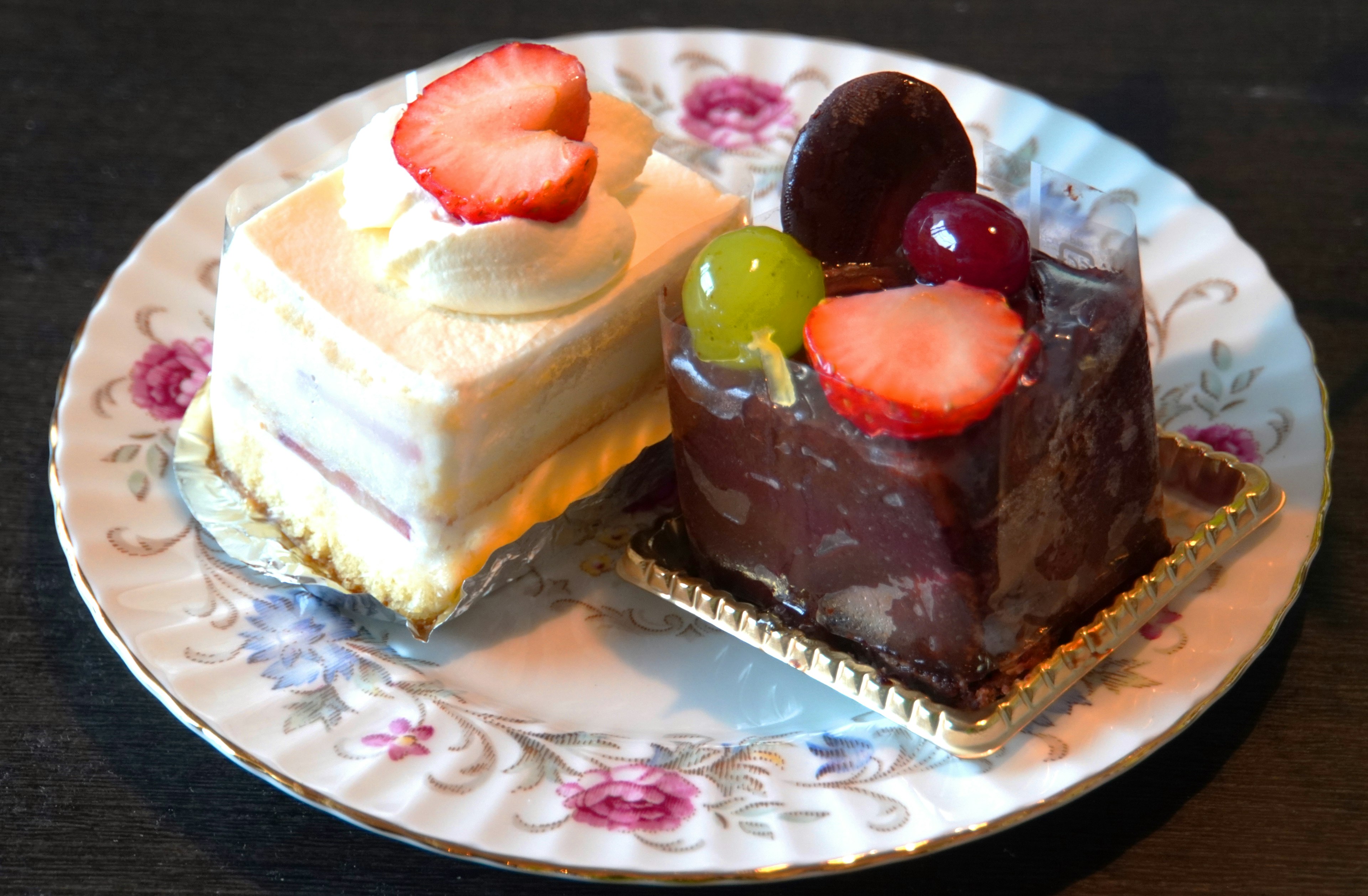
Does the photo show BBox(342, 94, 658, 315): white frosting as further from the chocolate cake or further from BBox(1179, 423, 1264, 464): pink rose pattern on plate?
BBox(1179, 423, 1264, 464): pink rose pattern on plate

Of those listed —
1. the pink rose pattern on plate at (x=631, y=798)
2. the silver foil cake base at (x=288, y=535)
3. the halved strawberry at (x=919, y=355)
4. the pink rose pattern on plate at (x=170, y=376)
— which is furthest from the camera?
the pink rose pattern on plate at (x=170, y=376)

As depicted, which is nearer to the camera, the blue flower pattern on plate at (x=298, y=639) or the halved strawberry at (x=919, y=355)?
the halved strawberry at (x=919, y=355)

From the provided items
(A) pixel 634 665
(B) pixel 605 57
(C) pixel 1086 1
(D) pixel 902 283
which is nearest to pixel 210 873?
(A) pixel 634 665

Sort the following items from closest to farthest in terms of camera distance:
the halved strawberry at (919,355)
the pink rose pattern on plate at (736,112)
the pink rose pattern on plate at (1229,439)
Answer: the halved strawberry at (919,355), the pink rose pattern on plate at (1229,439), the pink rose pattern on plate at (736,112)

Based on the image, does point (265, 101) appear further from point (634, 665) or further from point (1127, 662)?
point (1127, 662)

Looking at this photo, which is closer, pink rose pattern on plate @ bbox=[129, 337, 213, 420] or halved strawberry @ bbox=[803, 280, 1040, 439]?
halved strawberry @ bbox=[803, 280, 1040, 439]

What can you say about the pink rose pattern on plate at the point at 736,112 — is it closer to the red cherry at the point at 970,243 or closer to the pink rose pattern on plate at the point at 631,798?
the red cherry at the point at 970,243

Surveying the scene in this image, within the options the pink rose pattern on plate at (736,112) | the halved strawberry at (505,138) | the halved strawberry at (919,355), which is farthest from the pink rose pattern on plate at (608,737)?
the pink rose pattern on plate at (736,112)

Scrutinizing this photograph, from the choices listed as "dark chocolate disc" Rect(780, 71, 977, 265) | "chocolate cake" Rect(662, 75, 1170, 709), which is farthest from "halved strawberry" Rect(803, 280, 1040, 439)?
"dark chocolate disc" Rect(780, 71, 977, 265)
